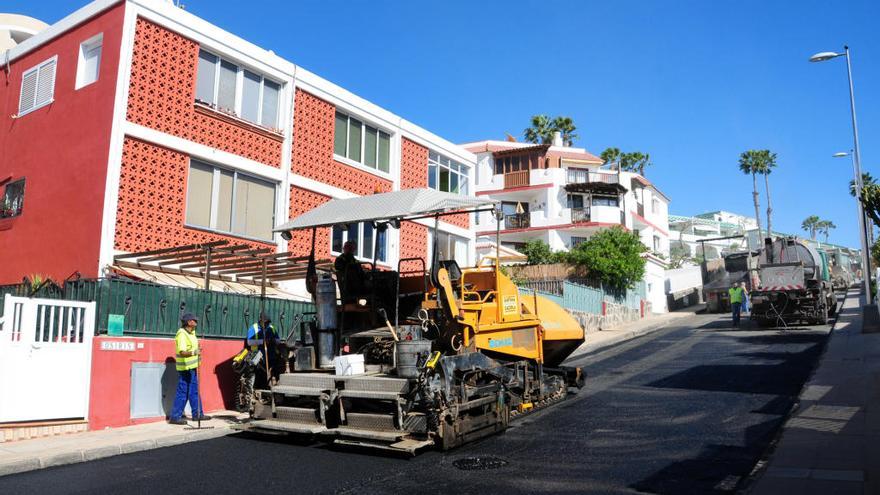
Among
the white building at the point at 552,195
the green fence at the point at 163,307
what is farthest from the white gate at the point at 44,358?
the white building at the point at 552,195

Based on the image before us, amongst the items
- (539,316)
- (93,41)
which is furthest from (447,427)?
(93,41)

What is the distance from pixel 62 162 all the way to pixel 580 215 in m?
32.7

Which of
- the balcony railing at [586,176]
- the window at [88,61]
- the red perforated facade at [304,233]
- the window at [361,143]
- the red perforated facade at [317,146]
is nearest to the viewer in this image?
the window at [88,61]

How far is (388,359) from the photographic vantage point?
867 centimetres

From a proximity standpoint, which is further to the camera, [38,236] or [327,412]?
[38,236]

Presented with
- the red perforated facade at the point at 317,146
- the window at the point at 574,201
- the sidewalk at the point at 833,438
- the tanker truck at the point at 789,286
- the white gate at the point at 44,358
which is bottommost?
the sidewalk at the point at 833,438

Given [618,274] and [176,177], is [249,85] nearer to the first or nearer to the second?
[176,177]

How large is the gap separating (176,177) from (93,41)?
3.62 meters

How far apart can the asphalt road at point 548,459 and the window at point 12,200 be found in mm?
10202

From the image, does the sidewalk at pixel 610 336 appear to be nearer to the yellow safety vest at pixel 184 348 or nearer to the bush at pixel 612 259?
the bush at pixel 612 259

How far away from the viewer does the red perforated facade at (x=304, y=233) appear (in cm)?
1683

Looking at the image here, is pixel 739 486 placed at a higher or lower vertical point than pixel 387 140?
lower

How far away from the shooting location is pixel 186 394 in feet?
31.9

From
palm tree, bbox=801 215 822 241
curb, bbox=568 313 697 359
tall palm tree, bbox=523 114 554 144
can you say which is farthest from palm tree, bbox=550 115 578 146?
palm tree, bbox=801 215 822 241
